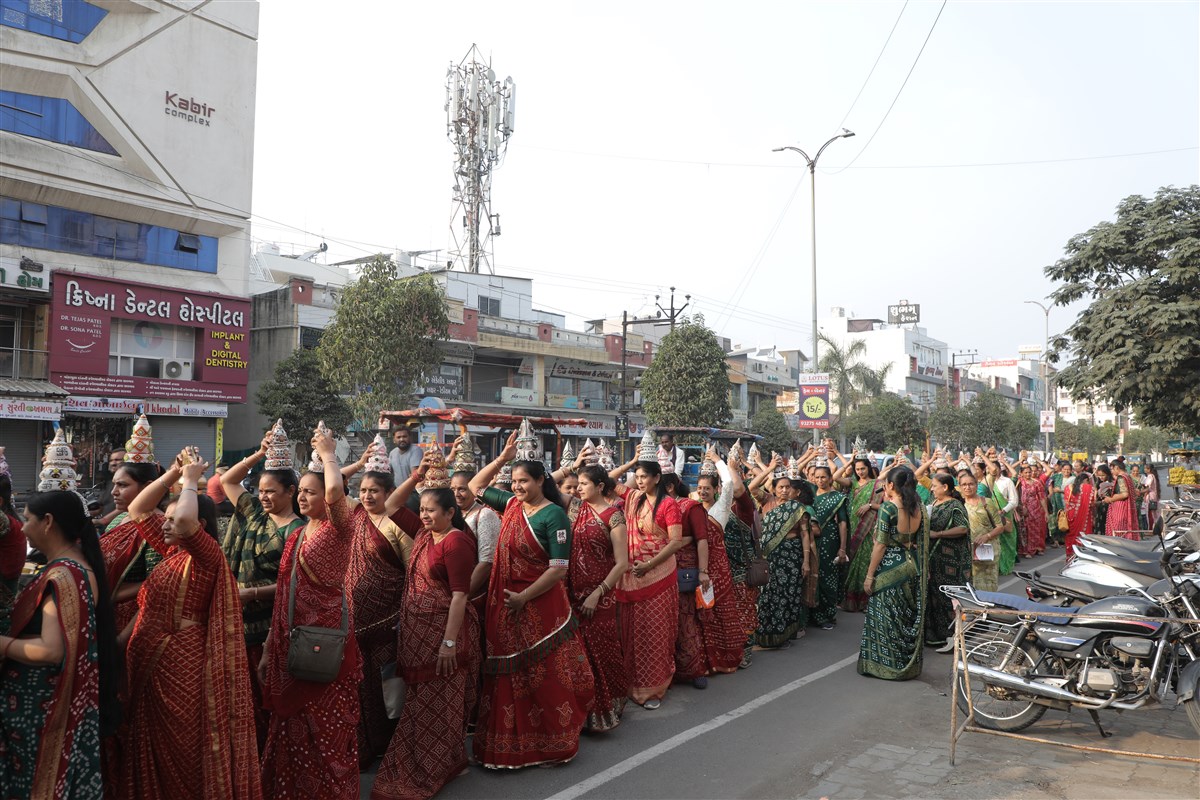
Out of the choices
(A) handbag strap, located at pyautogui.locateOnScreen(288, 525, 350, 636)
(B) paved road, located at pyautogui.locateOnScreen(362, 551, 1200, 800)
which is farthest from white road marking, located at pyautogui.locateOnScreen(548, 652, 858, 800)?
(A) handbag strap, located at pyautogui.locateOnScreen(288, 525, 350, 636)

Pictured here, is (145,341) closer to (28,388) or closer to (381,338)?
(28,388)

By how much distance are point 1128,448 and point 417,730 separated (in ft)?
291

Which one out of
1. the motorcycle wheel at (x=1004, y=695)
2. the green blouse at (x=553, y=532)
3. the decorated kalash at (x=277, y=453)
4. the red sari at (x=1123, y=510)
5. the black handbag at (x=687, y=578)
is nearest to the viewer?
the decorated kalash at (x=277, y=453)

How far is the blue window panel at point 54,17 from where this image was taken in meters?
→ 22.0

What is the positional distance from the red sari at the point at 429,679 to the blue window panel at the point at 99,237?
22.3m

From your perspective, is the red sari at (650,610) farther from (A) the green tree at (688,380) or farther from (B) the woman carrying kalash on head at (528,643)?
(A) the green tree at (688,380)

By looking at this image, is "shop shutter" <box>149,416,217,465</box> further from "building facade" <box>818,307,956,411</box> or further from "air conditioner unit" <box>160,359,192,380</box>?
"building facade" <box>818,307,956,411</box>

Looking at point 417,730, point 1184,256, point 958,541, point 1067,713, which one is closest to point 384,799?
point 417,730

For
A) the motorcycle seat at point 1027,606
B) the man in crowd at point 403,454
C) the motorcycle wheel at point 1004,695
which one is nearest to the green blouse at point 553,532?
the motorcycle wheel at point 1004,695

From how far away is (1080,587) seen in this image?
6.64 meters

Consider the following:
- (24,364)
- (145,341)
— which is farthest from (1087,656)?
(145,341)

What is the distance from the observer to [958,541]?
8344 millimetres

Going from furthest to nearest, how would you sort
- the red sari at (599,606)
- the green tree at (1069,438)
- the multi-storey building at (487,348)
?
the green tree at (1069,438), the multi-storey building at (487,348), the red sari at (599,606)

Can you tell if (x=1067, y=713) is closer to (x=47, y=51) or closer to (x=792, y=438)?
(x=47, y=51)
